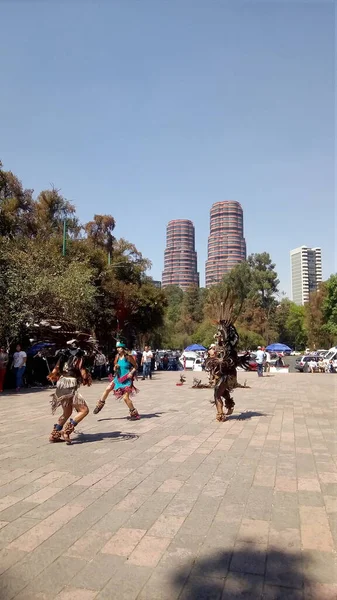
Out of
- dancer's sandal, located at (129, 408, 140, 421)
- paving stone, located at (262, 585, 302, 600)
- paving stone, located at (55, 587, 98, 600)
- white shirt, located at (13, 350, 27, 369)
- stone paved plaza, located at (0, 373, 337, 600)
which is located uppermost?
A: white shirt, located at (13, 350, 27, 369)

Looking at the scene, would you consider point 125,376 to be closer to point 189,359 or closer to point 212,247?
point 189,359

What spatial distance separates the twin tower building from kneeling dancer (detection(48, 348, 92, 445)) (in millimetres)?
138407

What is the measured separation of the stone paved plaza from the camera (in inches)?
125

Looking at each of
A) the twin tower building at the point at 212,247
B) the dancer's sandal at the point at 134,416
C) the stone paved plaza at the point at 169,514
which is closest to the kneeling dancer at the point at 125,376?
the dancer's sandal at the point at 134,416

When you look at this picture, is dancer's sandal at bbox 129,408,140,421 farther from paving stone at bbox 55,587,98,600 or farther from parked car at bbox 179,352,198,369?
parked car at bbox 179,352,198,369

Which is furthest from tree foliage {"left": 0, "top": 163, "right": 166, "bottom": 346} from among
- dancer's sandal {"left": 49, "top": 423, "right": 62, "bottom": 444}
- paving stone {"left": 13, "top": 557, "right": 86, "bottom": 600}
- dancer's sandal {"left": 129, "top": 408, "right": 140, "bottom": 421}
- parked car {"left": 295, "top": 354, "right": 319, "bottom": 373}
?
parked car {"left": 295, "top": 354, "right": 319, "bottom": 373}

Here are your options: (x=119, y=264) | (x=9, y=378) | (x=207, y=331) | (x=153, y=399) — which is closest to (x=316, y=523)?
(x=153, y=399)

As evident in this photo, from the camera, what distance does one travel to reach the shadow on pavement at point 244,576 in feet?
9.93

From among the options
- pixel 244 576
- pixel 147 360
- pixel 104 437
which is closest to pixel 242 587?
pixel 244 576

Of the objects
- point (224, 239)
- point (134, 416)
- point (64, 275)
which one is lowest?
point (134, 416)

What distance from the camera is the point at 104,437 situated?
26.0 ft

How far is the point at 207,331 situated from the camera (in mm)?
56125

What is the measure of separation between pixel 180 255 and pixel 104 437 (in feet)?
538

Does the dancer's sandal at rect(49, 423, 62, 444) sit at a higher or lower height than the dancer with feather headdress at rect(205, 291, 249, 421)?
lower
